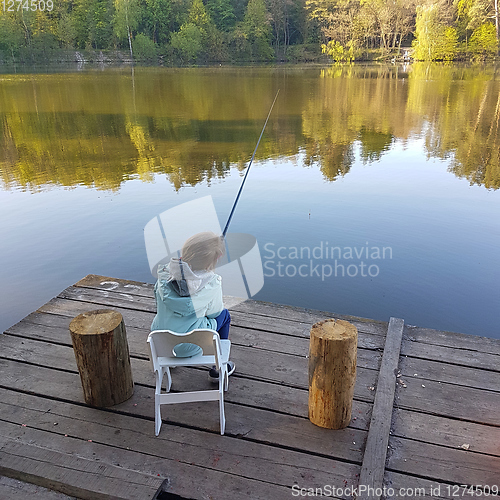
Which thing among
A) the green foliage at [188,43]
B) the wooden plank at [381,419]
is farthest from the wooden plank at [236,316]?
the green foliage at [188,43]

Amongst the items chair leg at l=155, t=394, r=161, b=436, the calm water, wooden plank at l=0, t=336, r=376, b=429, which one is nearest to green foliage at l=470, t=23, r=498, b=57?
the calm water

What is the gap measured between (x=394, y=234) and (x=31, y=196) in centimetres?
613

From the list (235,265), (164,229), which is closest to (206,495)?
(164,229)

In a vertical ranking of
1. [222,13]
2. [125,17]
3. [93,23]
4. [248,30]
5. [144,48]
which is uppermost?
[222,13]

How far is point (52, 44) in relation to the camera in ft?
169

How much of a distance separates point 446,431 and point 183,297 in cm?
141

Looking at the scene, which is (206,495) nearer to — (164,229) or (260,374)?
(260,374)

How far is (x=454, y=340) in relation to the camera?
2953 mm

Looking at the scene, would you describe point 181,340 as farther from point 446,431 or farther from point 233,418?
point 446,431

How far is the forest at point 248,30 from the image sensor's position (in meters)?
47.2

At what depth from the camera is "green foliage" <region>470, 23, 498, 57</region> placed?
1813 inches

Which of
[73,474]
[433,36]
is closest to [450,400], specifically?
[73,474]

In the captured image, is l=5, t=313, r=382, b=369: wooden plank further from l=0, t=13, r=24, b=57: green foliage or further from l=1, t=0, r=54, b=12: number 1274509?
l=1, t=0, r=54, b=12: number 1274509

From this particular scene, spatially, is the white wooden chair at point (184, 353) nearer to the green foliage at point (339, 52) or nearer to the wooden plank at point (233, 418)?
the wooden plank at point (233, 418)
